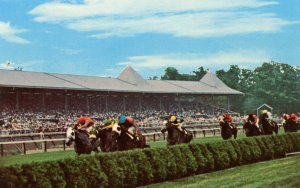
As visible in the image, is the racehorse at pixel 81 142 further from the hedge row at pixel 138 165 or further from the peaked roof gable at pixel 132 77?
the peaked roof gable at pixel 132 77

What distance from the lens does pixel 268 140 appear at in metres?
20.3

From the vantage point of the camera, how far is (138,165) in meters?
13.1

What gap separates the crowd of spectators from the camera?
32000 millimetres

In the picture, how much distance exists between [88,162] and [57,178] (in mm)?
1094

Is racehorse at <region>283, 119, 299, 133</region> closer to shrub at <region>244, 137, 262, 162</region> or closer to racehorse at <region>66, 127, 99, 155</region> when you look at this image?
shrub at <region>244, 137, 262, 162</region>

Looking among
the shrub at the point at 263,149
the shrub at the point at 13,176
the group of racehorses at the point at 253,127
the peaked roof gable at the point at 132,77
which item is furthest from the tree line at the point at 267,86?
the shrub at the point at 13,176

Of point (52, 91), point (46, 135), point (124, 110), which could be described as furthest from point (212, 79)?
point (46, 135)

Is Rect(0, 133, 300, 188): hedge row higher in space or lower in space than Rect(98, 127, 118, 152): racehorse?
lower

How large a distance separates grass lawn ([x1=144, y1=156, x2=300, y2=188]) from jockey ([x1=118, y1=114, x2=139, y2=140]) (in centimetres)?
193

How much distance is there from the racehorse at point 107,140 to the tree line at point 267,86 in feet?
143

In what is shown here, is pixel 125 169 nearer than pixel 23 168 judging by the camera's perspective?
No

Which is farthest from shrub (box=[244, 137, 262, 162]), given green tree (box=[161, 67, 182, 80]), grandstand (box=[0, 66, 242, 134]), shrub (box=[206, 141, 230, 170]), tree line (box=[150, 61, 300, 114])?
green tree (box=[161, 67, 182, 80])

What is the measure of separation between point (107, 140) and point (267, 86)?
55.0 meters

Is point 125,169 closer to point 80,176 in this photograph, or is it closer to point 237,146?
point 80,176
